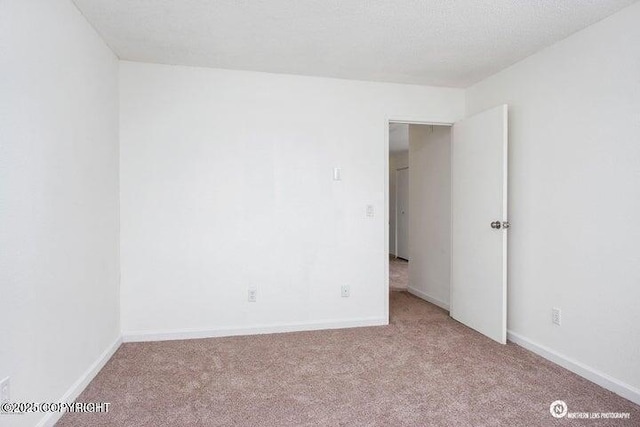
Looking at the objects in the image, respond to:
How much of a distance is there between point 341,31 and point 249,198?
1.54 metres

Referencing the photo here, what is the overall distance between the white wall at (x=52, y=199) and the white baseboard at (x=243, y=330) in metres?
0.36

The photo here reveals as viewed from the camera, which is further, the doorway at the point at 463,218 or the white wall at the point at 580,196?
the doorway at the point at 463,218

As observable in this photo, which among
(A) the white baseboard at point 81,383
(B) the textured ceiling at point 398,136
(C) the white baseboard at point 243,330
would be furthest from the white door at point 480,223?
(A) the white baseboard at point 81,383

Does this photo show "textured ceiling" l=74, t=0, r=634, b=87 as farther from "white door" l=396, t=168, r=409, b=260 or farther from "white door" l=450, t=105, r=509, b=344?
"white door" l=396, t=168, r=409, b=260

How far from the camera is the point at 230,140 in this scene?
308 cm

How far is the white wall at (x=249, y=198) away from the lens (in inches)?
116

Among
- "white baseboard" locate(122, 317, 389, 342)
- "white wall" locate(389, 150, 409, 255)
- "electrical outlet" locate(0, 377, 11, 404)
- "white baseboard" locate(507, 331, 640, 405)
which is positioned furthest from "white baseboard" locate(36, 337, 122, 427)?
"white wall" locate(389, 150, 409, 255)

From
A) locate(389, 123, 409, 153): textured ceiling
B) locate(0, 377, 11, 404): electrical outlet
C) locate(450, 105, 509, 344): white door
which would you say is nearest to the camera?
locate(0, 377, 11, 404): electrical outlet

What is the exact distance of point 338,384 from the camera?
2.23m

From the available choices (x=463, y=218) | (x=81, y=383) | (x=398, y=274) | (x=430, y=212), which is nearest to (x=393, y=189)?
(x=398, y=274)

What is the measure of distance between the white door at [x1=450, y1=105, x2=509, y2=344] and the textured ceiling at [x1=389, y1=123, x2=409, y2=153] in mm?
1751

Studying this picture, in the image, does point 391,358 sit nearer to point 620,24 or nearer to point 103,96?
point 620,24

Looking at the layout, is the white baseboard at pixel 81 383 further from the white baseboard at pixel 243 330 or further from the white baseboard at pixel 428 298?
the white baseboard at pixel 428 298

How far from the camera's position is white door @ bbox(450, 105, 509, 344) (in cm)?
288
